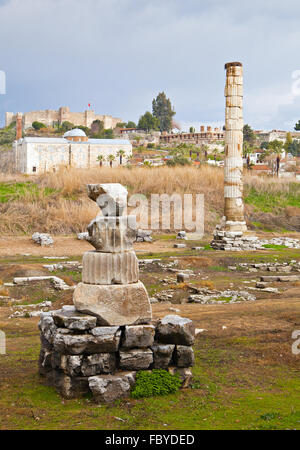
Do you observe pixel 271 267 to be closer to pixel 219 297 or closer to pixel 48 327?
pixel 219 297

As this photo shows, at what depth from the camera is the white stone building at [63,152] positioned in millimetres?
64562

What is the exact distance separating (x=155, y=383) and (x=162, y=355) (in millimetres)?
410


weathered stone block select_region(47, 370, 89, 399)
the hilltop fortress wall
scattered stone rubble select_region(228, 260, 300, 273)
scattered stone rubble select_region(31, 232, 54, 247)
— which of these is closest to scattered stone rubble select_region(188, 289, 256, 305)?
scattered stone rubble select_region(228, 260, 300, 273)

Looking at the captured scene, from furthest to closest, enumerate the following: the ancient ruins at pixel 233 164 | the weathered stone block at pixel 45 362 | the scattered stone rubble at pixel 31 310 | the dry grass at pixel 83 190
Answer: the dry grass at pixel 83 190 → the ancient ruins at pixel 233 164 → the scattered stone rubble at pixel 31 310 → the weathered stone block at pixel 45 362

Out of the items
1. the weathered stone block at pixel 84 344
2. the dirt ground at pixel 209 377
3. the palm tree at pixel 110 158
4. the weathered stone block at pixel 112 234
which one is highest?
the palm tree at pixel 110 158

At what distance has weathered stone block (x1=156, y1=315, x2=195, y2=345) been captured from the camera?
24.3 feet

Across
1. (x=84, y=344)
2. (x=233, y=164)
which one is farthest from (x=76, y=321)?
(x=233, y=164)

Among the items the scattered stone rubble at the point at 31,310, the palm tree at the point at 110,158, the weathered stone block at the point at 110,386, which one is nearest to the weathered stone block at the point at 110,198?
the weathered stone block at the point at 110,386

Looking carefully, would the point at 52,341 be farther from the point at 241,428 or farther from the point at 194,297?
the point at 194,297

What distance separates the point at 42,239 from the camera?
24500 mm

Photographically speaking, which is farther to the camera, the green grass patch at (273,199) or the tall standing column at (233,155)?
the green grass patch at (273,199)

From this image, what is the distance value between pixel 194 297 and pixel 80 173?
21249mm

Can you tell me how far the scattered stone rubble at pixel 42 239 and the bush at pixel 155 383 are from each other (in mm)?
17668

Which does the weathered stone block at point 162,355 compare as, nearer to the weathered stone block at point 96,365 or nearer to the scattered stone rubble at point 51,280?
the weathered stone block at point 96,365
